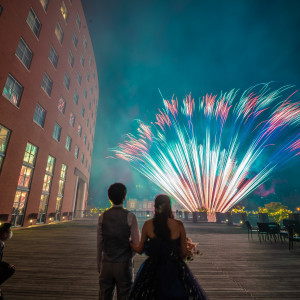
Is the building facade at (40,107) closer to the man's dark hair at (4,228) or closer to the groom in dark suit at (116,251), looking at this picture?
the man's dark hair at (4,228)

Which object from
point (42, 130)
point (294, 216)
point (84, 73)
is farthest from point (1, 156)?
point (84, 73)

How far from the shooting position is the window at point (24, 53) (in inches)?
522

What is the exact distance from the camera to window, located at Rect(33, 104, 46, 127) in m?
15.7

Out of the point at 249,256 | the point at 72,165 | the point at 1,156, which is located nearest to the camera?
the point at 249,256

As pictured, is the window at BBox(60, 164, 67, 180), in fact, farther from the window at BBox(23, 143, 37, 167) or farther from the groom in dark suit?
the groom in dark suit

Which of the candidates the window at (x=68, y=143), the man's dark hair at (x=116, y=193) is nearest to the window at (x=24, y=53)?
the window at (x=68, y=143)

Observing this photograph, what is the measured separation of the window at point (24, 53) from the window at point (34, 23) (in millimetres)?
2004

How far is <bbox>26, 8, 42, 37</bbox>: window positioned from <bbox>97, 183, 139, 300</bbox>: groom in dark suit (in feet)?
60.5

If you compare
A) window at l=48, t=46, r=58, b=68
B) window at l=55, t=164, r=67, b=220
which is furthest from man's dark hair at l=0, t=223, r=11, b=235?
window at l=55, t=164, r=67, b=220

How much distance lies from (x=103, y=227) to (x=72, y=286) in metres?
2.53

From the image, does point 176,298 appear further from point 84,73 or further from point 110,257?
point 84,73

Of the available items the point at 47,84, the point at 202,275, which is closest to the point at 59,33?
the point at 47,84

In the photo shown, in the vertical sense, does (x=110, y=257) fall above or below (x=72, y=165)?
below

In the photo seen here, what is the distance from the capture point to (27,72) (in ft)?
46.0
